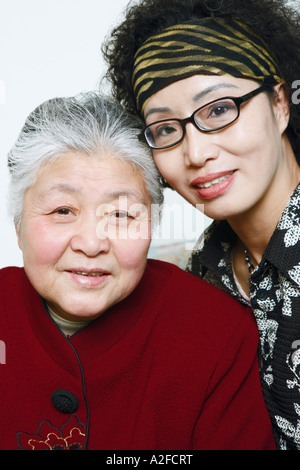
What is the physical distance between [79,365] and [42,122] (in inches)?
29.6

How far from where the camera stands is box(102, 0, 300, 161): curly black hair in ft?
6.47

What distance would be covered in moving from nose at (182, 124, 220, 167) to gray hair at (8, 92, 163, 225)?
148mm

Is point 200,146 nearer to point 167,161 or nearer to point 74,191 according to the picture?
point 167,161

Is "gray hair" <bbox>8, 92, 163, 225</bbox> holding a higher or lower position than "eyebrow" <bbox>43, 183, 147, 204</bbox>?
higher

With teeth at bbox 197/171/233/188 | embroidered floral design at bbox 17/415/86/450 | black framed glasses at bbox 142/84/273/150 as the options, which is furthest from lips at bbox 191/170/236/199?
embroidered floral design at bbox 17/415/86/450

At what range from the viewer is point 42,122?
6.08 feet

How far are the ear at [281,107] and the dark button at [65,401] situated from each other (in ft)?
3.68

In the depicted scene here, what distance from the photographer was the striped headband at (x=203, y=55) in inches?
73.6

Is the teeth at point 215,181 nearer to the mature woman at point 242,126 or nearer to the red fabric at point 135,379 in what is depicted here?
the mature woman at point 242,126

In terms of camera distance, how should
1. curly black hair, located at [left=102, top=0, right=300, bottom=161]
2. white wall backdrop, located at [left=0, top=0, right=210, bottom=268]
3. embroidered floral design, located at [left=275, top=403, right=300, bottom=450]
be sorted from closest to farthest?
embroidered floral design, located at [left=275, top=403, right=300, bottom=450] < curly black hair, located at [left=102, top=0, right=300, bottom=161] < white wall backdrop, located at [left=0, top=0, right=210, bottom=268]

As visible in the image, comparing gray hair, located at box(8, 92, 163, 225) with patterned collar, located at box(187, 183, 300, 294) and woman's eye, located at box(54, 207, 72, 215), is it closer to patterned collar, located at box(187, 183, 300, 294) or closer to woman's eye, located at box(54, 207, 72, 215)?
woman's eye, located at box(54, 207, 72, 215)

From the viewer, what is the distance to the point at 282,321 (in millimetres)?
1897

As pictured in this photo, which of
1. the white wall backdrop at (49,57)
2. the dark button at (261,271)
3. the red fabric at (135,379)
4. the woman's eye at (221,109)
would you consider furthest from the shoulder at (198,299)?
the white wall backdrop at (49,57)

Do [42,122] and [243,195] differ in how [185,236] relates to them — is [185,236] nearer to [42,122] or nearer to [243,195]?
[243,195]
